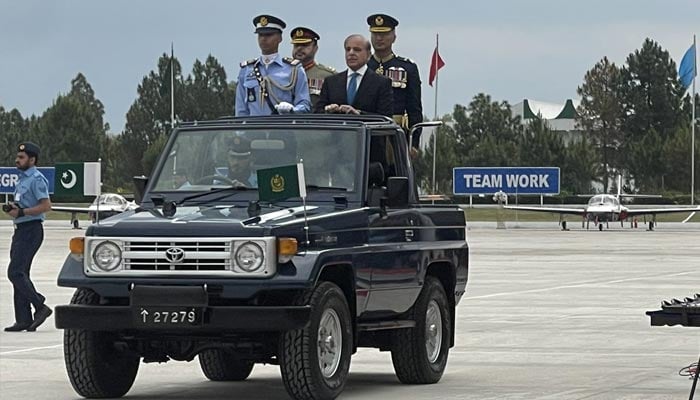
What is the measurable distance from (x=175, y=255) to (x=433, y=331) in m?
3.00

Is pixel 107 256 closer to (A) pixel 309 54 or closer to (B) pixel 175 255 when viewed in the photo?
(B) pixel 175 255

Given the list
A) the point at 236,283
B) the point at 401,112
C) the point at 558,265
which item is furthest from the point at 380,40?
the point at 558,265

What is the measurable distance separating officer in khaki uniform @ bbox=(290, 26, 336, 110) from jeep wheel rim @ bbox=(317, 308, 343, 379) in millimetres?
4104

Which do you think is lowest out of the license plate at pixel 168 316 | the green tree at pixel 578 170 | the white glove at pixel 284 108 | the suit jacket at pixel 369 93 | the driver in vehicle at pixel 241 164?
the green tree at pixel 578 170

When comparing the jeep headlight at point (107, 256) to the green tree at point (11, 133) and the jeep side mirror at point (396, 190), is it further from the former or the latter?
the green tree at point (11, 133)

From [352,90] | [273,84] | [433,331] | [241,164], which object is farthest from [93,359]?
[352,90]

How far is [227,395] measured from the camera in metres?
11.8

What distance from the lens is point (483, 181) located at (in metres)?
83.6

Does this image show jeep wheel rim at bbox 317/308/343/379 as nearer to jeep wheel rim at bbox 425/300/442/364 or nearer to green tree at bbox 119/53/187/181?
jeep wheel rim at bbox 425/300/442/364

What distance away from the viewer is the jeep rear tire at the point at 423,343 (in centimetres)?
1231

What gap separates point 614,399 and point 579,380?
4.23 ft

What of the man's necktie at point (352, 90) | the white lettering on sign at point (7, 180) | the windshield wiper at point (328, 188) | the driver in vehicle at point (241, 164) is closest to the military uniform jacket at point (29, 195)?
the man's necktie at point (352, 90)

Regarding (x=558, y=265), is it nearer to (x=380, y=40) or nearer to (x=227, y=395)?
(x=380, y=40)

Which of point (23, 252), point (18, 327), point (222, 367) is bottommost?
point (18, 327)
